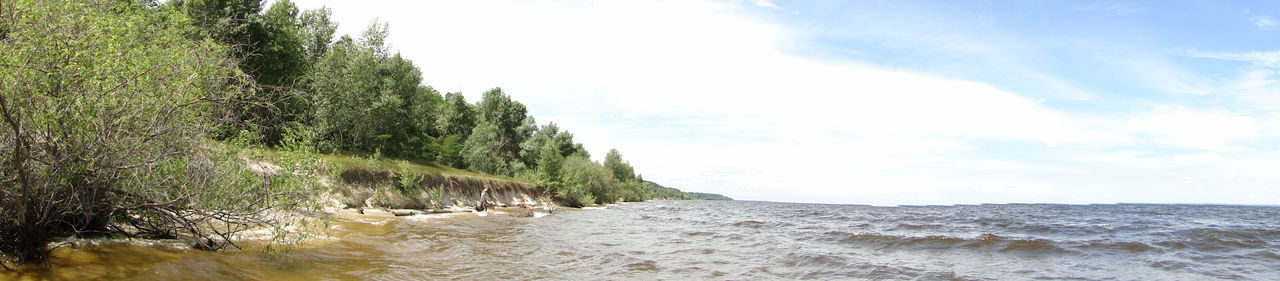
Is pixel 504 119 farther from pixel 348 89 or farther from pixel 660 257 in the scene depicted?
pixel 660 257

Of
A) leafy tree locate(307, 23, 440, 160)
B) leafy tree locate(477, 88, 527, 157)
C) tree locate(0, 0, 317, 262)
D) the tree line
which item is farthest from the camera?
leafy tree locate(477, 88, 527, 157)

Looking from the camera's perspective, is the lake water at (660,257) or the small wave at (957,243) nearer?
the lake water at (660,257)

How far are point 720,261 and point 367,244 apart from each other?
8237 mm

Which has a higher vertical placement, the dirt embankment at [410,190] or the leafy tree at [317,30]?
the leafy tree at [317,30]

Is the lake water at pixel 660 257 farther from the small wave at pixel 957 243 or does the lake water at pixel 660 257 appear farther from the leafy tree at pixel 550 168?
the leafy tree at pixel 550 168

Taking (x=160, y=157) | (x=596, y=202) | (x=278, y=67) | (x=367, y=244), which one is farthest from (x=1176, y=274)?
(x=596, y=202)

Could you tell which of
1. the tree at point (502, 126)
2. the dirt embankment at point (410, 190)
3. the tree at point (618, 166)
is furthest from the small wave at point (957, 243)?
the tree at point (618, 166)

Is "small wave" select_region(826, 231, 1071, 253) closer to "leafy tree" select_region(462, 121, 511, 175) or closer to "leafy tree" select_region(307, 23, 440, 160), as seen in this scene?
"leafy tree" select_region(307, 23, 440, 160)

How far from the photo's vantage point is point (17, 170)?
21.6 ft

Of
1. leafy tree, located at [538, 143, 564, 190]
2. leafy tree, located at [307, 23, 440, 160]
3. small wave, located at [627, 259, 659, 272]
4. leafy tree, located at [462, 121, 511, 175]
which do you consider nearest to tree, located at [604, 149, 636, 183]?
leafy tree, located at [462, 121, 511, 175]

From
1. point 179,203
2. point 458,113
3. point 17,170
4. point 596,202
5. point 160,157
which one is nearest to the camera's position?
point 17,170

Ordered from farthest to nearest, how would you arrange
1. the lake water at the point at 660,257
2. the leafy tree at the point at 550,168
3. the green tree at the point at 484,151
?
the green tree at the point at 484,151 < the leafy tree at the point at 550,168 < the lake water at the point at 660,257

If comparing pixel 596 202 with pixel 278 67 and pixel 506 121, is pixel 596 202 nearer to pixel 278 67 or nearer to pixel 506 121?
pixel 506 121

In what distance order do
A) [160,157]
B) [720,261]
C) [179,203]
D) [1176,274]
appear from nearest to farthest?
1. [160,157]
2. [179,203]
3. [1176,274]
4. [720,261]
